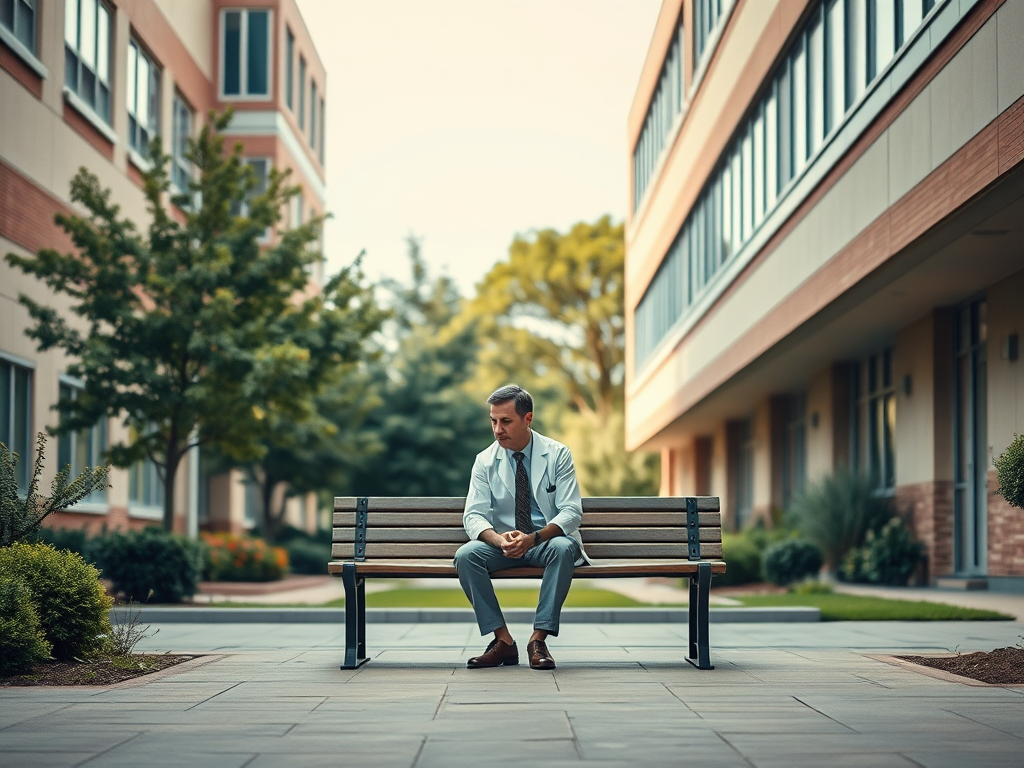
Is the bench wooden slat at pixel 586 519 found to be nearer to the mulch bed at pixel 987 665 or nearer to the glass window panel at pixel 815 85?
the mulch bed at pixel 987 665

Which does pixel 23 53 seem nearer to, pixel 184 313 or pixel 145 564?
pixel 184 313

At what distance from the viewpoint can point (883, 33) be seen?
1494cm

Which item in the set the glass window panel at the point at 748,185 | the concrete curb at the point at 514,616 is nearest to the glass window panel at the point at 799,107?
the glass window panel at the point at 748,185

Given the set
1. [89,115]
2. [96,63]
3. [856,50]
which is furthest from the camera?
[96,63]

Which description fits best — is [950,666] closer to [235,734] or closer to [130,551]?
[235,734]

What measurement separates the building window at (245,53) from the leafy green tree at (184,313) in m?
16.1

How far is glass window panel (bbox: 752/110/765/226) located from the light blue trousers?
1411 cm

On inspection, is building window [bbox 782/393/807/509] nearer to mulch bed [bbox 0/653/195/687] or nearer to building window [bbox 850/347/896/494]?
building window [bbox 850/347/896/494]

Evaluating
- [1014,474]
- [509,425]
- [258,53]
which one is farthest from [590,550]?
[258,53]

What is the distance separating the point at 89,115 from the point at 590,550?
1585cm

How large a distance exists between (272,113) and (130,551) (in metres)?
20.7

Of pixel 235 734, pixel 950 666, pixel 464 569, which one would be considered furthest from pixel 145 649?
pixel 950 666

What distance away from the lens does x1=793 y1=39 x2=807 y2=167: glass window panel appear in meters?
18.6

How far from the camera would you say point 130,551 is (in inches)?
624
